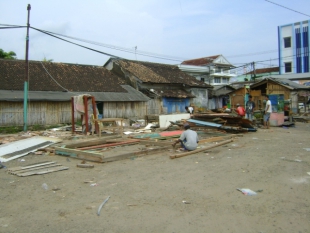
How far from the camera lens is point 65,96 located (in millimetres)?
19828

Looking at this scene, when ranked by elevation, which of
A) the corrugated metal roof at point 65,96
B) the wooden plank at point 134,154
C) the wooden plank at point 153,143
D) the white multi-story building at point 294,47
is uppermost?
the white multi-story building at point 294,47

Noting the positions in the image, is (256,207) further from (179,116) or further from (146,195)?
(179,116)

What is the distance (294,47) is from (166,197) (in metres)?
38.2

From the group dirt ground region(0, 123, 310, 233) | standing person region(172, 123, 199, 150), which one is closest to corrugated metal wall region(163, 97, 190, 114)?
standing person region(172, 123, 199, 150)

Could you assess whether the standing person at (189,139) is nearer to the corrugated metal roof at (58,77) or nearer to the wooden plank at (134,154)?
the wooden plank at (134,154)

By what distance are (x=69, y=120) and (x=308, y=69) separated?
102ft

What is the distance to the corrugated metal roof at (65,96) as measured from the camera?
17656 millimetres

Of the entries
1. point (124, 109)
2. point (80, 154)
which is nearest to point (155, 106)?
point (124, 109)

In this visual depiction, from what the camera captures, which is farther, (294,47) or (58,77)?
(294,47)

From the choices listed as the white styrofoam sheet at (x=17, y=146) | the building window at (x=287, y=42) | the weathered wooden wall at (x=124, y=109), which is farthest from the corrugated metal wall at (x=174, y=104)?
the building window at (x=287, y=42)

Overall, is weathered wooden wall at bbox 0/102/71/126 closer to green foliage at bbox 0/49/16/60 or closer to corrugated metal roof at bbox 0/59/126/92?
corrugated metal roof at bbox 0/59/126/92

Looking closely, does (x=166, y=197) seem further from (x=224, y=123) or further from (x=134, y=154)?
(x=224, y=123)

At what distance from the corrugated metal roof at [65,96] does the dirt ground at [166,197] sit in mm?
11948

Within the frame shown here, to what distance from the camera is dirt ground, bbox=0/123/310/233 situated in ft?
12.1
